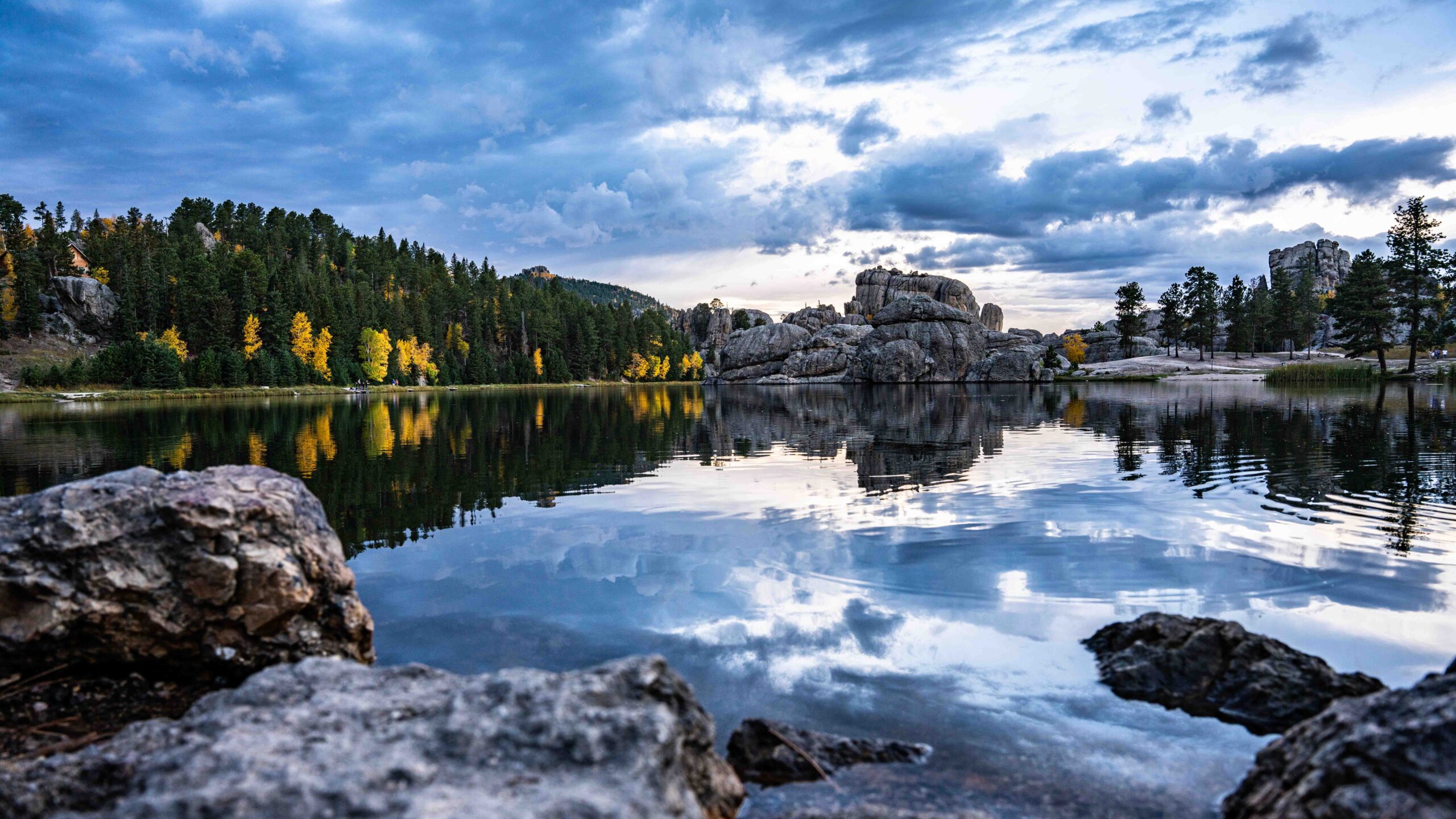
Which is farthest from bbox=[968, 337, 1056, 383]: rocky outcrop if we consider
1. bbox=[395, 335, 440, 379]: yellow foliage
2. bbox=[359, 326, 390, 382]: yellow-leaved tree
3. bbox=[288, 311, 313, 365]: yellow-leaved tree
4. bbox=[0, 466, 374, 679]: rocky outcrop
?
bbox=[0, 466, 374, 679]: rocky outcrop

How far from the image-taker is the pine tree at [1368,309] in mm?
86031

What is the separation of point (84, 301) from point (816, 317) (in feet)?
495

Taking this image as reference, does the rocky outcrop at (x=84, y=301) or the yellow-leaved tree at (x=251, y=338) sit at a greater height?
the rocky outcrop at (x=84, y=301)

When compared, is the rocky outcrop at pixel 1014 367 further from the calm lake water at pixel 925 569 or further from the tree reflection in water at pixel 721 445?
the calm lake water at pixel 925 569

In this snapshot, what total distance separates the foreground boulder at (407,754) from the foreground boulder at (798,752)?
89 centimetres

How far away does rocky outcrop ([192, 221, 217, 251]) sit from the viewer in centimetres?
17962

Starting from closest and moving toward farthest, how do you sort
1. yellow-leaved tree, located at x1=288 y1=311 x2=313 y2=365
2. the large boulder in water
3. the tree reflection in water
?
the tree reflection in water
yellow-leaved tree, located at x1=288 y1=311 x2=313 y2=365
the large boulder in water

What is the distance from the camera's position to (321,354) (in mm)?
120438

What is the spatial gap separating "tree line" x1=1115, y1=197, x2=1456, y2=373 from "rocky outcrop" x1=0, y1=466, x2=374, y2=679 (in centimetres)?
11036

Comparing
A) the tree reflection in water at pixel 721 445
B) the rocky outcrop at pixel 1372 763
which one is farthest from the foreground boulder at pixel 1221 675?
the tree reflection in water at pixel 721 445

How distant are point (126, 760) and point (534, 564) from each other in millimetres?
8897

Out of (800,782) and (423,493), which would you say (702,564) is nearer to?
(800,782)

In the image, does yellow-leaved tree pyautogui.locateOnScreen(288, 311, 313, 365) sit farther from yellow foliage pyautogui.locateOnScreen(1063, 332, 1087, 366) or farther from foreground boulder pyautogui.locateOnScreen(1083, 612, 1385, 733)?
yellow foliage pyautogui.locateOnScreen(1063, 332, 1087, 366)

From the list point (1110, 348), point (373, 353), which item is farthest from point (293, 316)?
point (1110, 348)
